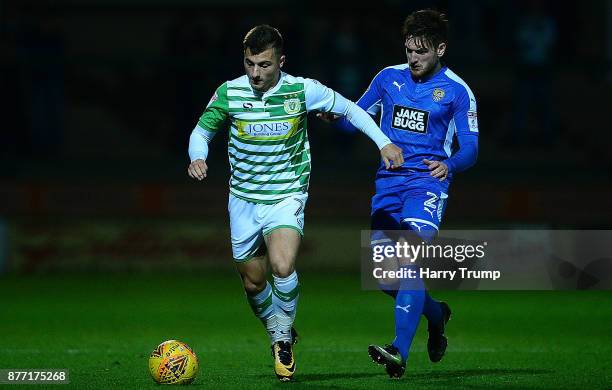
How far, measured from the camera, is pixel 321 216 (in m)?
15.2

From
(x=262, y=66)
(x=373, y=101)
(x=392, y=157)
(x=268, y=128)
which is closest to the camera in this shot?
(x=392, y=157)

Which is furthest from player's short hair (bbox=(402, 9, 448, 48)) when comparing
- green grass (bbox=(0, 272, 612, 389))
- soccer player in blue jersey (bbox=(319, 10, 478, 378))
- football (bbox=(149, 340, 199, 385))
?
football (bbox=(149, 340, 199, 385))

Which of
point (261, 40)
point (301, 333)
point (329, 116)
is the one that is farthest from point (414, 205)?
point (301, 333)

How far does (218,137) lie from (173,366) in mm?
7502

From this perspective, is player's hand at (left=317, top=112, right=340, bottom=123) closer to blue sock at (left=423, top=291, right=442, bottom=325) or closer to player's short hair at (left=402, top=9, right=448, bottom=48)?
player's short hair at (left=402, top=9, right=448, bottom=48)

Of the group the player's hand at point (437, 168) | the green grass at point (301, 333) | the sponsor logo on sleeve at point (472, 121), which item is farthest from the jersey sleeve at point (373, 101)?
the green grass at point (301, 333)

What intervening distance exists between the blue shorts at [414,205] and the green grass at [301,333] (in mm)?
919

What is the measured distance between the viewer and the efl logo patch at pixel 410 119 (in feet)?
27.8

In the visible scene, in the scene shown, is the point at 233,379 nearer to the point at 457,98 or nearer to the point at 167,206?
the point at 457,98

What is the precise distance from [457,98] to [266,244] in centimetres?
147

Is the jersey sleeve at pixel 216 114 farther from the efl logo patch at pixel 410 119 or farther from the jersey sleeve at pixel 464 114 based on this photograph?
the jersey sleeve at pixel 464 114

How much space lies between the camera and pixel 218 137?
15180 mm

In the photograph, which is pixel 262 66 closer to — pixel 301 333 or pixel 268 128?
pixel 268 128

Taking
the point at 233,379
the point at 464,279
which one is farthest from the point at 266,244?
the point at 464,279
